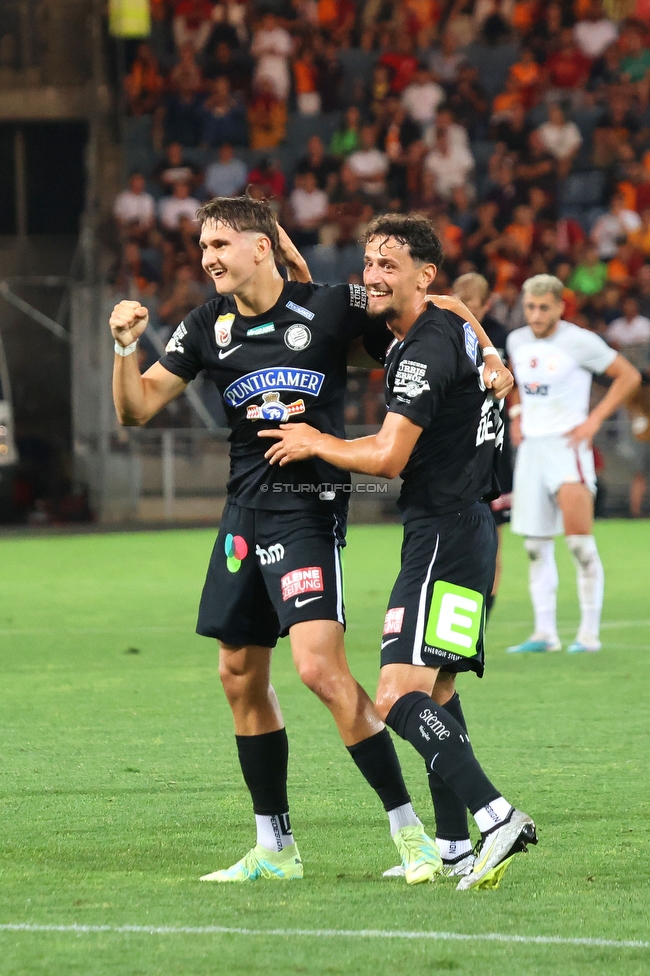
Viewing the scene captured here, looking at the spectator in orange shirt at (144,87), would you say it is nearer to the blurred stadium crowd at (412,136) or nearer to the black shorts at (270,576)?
the blurred stadium crowd at (412,136)

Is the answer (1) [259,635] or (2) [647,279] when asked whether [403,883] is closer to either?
(1) [259,635]

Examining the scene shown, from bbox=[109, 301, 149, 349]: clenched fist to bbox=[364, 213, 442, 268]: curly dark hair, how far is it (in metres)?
0.76

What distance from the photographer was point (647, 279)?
21.7 metres

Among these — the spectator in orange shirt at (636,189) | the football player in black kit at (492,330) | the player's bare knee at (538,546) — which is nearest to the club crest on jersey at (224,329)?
the football player in black kit at (492,330)

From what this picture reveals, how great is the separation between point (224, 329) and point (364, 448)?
30.0 inches

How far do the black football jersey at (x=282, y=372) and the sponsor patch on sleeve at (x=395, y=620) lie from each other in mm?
448

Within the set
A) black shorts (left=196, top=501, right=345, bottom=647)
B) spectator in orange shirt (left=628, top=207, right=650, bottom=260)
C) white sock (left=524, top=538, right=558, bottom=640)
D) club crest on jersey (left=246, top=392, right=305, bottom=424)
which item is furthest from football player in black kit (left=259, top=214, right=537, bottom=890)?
spectator in orange shirt (left=628, top=207, right=650, bottom=260)

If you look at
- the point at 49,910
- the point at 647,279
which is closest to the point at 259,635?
the point at 49,910

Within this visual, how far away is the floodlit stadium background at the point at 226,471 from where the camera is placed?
4371 mm

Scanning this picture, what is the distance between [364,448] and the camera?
4.62m

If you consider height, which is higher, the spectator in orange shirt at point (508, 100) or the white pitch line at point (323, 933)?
the spectator in orange shirt at point (508, 100)

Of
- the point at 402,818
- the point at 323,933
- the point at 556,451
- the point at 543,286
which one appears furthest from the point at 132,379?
the point at 556,451

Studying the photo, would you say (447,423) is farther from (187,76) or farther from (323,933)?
(187,76)

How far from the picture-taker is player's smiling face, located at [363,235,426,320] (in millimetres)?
4785
